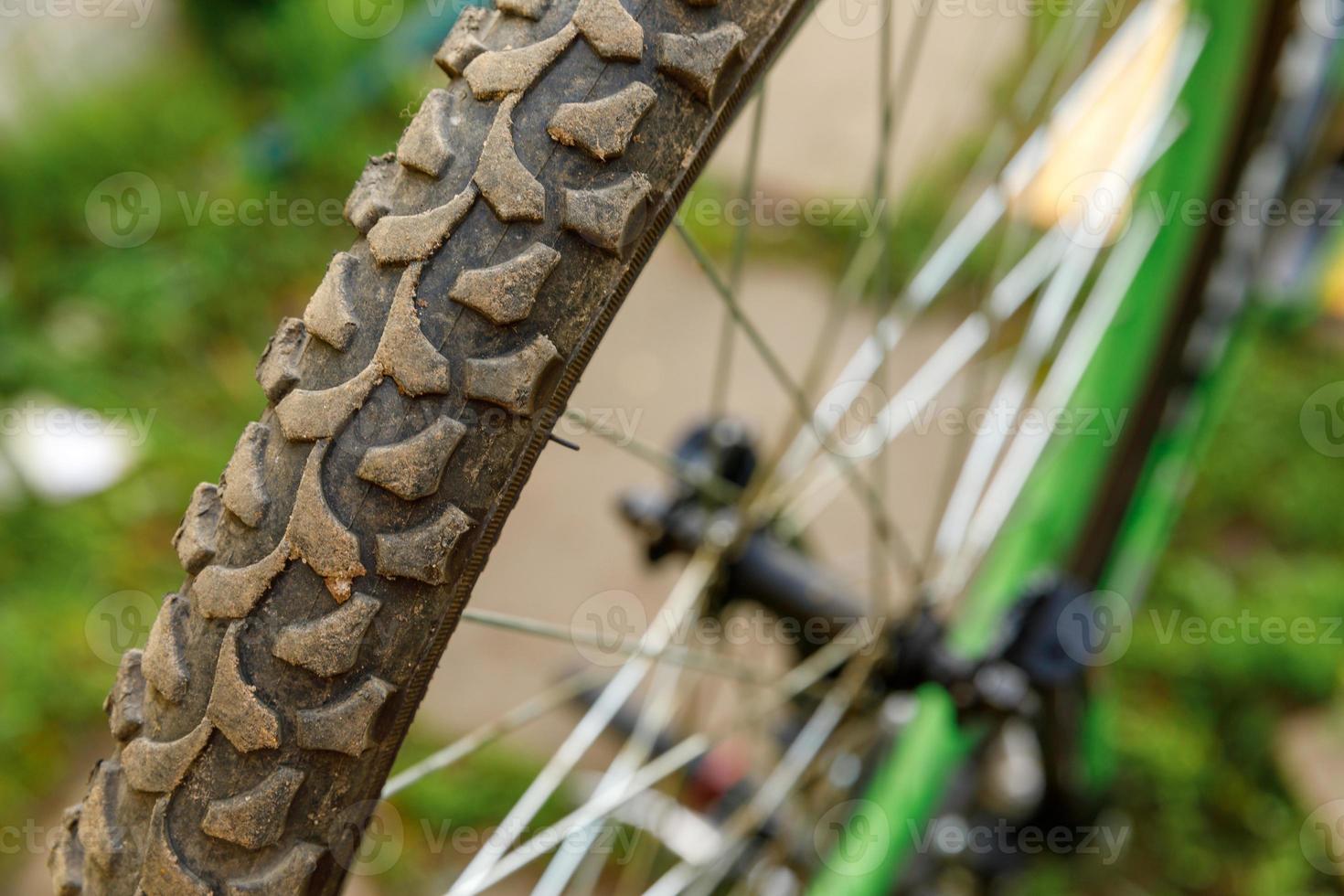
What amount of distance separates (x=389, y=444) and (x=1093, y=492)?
38.8 inches

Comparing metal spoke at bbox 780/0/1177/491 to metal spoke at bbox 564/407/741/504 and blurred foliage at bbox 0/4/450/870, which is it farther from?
blurred foliage at bbox 0/4/450/870

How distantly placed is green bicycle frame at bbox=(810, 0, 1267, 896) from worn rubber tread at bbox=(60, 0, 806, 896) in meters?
0.60

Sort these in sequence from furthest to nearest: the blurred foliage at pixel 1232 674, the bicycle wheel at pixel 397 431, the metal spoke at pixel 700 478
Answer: the blurred foliage at pixel 1232 674 → the metal spoke at pixel 700 478 → the bicycle wheel at pixel 397 431

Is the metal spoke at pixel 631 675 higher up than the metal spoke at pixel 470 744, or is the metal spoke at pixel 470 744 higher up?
the metal spoke at pixel 470 744

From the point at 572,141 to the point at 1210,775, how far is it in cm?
133

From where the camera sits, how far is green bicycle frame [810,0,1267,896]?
1009 millimetres

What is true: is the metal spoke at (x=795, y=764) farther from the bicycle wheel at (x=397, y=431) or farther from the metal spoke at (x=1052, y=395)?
the bicycle wheel at (x=397, y=431)

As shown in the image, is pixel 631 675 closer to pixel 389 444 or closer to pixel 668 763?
pixel 668 763

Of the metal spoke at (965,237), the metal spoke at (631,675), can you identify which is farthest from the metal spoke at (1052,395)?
the metal spoke at (631,675)

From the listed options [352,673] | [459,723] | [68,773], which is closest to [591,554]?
[459,723]

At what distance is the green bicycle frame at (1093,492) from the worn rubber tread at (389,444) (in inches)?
23.8

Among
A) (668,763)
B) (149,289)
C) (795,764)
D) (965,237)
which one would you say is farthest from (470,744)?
(149,289)

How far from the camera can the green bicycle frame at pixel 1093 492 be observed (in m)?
1.01

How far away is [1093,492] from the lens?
125 cm
